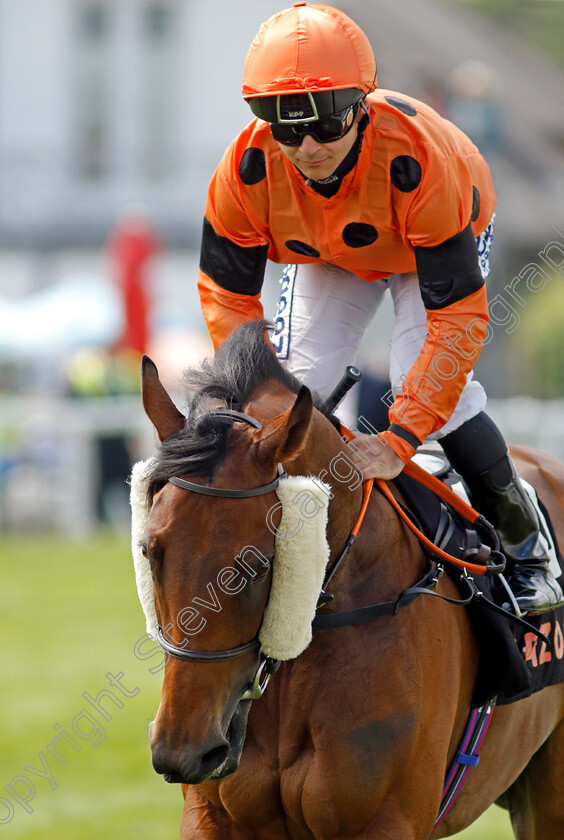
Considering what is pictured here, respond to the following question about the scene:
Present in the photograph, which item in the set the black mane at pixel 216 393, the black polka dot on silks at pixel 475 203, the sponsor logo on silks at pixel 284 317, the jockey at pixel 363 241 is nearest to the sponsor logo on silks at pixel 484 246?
the jockey at pixel 363 241

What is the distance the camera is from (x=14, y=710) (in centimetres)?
713

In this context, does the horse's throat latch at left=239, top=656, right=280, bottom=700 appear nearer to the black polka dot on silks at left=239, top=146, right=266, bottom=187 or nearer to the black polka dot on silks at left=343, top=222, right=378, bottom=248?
the black polka dot on silks at left=343, top=222, right=378, bottom=248

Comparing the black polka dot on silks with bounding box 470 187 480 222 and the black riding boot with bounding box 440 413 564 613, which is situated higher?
the black polka dot on silks with bounding box 470 187 480 222

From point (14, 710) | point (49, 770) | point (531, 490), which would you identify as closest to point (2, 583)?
point (14, 710)

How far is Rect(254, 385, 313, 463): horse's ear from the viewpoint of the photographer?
2.51 meters

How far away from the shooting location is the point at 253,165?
3158mm

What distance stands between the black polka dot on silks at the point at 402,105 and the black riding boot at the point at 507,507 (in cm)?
89

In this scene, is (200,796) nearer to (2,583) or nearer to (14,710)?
(14,710)

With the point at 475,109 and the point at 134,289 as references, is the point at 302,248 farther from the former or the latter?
the point at 134,289

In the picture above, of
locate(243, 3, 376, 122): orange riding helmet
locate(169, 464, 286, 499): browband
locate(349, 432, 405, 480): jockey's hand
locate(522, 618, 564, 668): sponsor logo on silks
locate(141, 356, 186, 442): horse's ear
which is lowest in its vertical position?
locate(522, 618, 564, 668): sponsor logo on silks

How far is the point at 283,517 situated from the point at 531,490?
1482 millimetres

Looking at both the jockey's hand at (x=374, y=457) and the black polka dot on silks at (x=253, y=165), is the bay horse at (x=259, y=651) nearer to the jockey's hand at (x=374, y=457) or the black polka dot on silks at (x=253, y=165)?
the jockey's hand at (x=374, y=457)

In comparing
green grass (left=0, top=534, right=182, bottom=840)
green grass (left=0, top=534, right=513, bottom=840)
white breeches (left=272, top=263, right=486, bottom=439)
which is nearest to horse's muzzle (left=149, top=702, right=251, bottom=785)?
green grass (left=0, top=534, right=513, bottom=840)

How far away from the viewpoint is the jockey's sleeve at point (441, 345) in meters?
3.03
